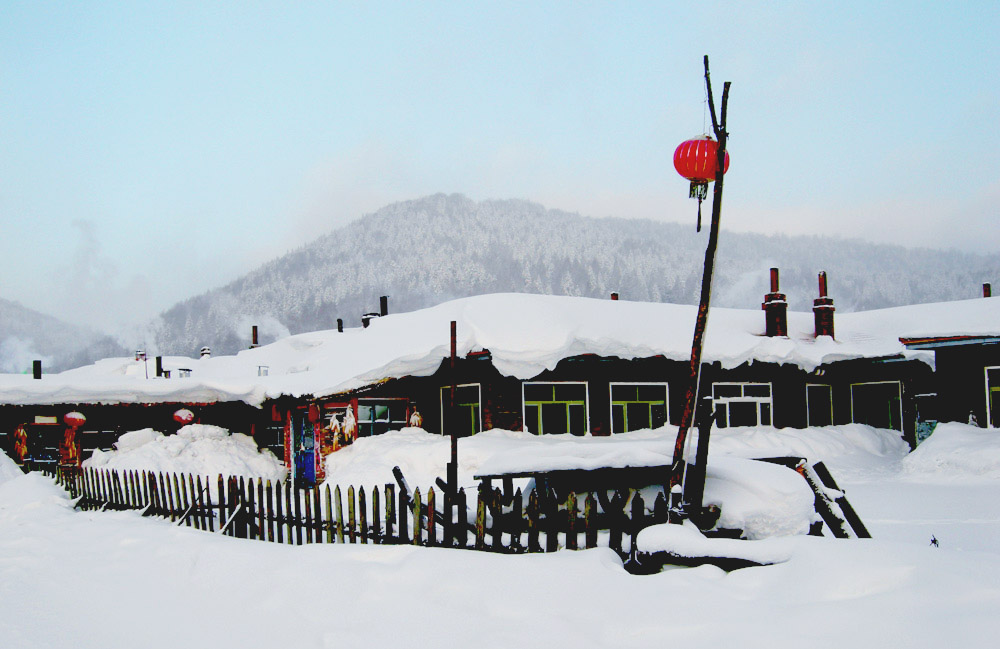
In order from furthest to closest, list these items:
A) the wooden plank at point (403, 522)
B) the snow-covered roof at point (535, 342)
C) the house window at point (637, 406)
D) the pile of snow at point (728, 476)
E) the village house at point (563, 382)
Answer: the house window at point (637, 406) → the village house at point (563, 382) → the snow-covered roof at point (535, 342) → the wooden plank at point (403, 522) → the pile of snow at point (728, 476)

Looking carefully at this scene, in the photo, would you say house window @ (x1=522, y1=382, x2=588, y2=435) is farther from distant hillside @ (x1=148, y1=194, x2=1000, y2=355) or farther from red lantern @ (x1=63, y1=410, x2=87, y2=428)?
distant hillside @ (x1=148, y1=194, x2=1000, y2=355)

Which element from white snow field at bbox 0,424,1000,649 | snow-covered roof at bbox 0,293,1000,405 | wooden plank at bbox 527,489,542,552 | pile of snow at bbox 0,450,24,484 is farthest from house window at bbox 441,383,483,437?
wooden plank at bbox 527,489,542,552

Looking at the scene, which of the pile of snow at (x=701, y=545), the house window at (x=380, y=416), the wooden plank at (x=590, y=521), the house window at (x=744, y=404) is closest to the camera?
the pile of snow at (x=701, y=545)

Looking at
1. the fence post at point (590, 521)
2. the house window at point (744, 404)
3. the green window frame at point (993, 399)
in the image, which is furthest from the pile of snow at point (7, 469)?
the green window frame at point (993, 399)

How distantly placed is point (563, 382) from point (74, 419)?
15031mm

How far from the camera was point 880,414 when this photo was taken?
2336 centimetres

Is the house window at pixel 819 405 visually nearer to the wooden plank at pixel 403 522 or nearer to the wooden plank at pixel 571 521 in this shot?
the wooden plank at pixel 403 522

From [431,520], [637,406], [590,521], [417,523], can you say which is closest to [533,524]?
[590,521]

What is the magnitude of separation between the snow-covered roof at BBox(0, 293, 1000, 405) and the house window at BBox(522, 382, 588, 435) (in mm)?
1611

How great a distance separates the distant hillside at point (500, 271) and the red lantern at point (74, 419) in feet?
331

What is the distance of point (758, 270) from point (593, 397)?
157273 millimetres

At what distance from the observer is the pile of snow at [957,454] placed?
635 inches

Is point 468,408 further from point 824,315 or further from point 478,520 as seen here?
point 478,520

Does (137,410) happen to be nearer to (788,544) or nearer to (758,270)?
(788,544)
